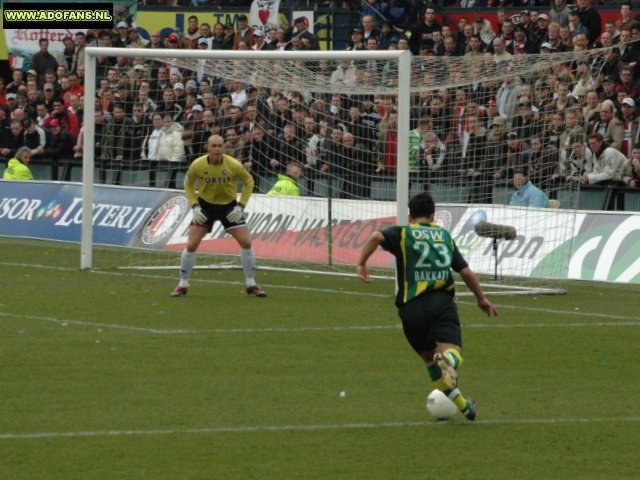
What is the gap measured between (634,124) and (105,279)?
8090 mm

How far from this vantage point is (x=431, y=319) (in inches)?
376

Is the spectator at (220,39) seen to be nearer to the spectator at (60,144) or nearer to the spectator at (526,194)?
the spectator at (60,144)

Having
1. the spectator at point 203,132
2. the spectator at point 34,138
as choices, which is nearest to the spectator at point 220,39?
the spectator at point 34,138

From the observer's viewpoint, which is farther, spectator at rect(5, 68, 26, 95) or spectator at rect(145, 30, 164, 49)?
spectator at rect(5, 68, 26, 95)

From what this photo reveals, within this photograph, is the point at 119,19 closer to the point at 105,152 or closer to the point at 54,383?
the point at 105,152

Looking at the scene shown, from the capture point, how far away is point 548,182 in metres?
18.4

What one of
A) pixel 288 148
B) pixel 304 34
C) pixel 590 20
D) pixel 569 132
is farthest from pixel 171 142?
pixel 590 20

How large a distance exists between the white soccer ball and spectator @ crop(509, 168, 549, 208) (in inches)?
354

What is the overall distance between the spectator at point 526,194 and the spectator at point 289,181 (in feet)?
12.4

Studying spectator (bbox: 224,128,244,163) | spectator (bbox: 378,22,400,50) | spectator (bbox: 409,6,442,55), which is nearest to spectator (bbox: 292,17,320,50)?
spectator (bbox: 378,22,400,50)

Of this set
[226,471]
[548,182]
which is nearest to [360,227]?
[548,182]

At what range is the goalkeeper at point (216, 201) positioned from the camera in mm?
16859

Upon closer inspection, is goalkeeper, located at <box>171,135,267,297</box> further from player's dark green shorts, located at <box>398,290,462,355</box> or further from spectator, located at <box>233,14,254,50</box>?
spectator, located at <box>233,14,254,50</box>

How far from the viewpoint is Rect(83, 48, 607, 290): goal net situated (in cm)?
1820
